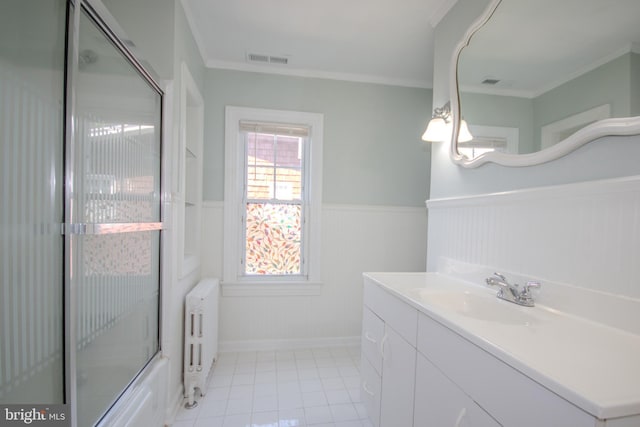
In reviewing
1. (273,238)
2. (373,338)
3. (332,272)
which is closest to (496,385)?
(373,338)

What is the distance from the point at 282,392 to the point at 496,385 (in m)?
1.62

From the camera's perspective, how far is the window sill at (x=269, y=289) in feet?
7.98

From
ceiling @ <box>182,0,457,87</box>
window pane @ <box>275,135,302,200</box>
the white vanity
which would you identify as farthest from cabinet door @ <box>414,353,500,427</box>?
ceiling @ <box>182,0,457,87</box>

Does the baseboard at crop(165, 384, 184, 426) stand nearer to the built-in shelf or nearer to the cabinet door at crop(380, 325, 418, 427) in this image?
the built-in shelf

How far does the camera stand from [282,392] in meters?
1.90

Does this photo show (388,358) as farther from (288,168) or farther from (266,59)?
(266,59)

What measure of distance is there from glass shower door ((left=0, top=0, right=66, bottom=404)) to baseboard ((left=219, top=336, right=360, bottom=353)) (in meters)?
1.67

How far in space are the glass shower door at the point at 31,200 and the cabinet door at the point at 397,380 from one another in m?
1.25

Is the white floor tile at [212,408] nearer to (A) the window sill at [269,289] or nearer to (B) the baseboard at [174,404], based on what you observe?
(B) the baseboard at [174,404]

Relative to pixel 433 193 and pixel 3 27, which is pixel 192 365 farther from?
pixel 433 193

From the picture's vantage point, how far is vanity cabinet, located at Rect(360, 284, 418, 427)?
1141 mm

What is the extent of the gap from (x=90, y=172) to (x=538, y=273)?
70.7 inches

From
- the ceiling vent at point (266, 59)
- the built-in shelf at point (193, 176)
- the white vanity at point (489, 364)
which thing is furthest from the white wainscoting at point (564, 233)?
the built-in shelf at point (193, 176)

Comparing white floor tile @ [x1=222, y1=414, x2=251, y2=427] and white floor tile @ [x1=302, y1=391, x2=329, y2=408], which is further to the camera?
white floor tile @ [x1=302, y1=391, x2=329, y2=408]
